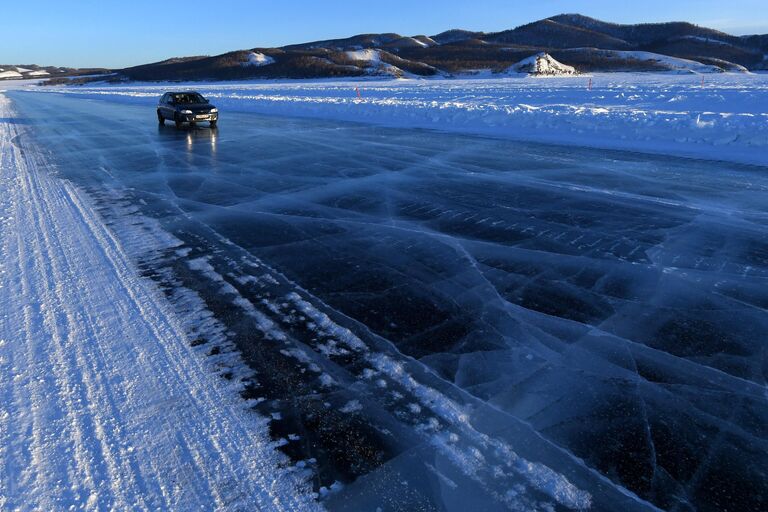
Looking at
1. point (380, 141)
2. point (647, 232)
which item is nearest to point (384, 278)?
point (647, 232)

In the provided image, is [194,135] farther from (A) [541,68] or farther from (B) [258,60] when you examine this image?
(B) [258,60]

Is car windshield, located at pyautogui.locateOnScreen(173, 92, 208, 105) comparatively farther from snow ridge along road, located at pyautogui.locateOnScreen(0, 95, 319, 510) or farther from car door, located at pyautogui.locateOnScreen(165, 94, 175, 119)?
snow ridge along road, located at pyautogui.locateOnScreen(0, 95, 319, 510)

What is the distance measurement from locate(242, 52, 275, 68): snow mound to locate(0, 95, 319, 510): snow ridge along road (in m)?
131

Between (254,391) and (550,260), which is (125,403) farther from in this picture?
(550,260)

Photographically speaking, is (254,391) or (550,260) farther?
(550,260)

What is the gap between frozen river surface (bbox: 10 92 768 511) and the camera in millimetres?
2729

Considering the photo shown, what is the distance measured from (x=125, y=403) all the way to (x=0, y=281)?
2.96 metres

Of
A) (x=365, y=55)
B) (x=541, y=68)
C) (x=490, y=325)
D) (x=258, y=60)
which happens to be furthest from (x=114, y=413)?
(x=258, y=60)

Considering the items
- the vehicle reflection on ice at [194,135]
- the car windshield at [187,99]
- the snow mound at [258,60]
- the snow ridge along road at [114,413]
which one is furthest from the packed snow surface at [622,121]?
the snow mound at [258,60]

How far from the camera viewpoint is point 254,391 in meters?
3.35

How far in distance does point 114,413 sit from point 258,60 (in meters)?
139

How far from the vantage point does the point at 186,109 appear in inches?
760

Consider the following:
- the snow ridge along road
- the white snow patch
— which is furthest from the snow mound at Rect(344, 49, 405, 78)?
the white snow patch

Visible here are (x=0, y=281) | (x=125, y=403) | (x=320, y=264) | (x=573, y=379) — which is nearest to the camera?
(x=125, y=403)
